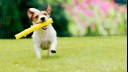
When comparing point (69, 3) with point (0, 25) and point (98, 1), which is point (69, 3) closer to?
point (98, 1)

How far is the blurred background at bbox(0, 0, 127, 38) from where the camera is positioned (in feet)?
38.1

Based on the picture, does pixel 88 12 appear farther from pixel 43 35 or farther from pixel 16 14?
pixel 43 35

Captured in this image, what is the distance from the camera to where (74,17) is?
11.9 m

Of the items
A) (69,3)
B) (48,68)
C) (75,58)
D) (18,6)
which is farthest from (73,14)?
(48,68)

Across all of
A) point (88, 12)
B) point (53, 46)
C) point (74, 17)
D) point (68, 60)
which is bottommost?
point (74, 17)

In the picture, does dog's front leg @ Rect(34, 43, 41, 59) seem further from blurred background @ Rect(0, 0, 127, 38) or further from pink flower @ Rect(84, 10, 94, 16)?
pink flower @ Rect(84, 10, 94, 16)

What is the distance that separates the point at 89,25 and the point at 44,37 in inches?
211

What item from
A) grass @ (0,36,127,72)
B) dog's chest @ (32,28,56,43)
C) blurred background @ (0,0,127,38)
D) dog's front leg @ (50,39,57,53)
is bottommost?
blurred background @ (0,0,127,38)

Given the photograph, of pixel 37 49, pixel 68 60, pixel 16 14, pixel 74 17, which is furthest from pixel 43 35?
pixel 74 17

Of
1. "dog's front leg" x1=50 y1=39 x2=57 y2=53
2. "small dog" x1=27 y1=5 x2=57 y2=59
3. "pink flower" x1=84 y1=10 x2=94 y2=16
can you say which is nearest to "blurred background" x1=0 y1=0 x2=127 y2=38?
"pink flower" x1=84 y1=10 x2=94 y2=16

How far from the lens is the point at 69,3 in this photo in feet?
38.9

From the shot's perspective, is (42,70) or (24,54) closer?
(42,70)

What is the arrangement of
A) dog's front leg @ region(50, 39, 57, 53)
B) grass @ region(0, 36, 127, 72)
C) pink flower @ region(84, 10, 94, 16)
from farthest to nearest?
pink flower @ region(84, 10, 94, 16) < dog's front leg @ region(50, 39, 57, 53) < grass @ region(0, 36, 127, 72)

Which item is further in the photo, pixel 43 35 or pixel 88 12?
pixel 88 12
